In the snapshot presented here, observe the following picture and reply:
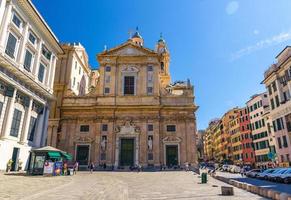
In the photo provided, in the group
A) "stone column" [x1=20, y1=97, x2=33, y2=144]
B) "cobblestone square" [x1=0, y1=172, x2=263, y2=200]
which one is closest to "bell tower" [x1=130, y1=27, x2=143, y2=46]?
"stone column" [x1=20, y1=97, x2=33, y2=144]

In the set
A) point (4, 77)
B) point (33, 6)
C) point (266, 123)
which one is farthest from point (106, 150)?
point (266, 123)

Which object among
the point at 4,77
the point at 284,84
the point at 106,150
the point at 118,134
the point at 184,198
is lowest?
the point at 184,198

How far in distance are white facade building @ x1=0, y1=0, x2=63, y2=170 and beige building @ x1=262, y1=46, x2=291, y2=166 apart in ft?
108

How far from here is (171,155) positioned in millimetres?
35375

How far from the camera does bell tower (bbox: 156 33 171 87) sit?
52.2 m

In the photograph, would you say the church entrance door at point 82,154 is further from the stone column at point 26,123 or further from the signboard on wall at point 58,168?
the signboard on wall at point 58,168

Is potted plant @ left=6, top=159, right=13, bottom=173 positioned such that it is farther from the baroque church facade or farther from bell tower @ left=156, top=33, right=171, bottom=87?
bell tower @ left=156, top=33, right=171, bottom=87

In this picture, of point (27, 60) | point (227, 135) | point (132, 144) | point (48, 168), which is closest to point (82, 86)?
point (132, 144)

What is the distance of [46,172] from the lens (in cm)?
2108

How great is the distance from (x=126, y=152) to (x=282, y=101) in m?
24.3

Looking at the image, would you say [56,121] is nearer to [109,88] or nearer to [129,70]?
[109,88]

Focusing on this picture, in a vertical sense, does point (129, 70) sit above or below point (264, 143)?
above

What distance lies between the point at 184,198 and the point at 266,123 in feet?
148

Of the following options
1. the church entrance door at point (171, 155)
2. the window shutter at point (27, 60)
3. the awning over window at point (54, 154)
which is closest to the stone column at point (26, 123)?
the window shutter at point (27, 60)
